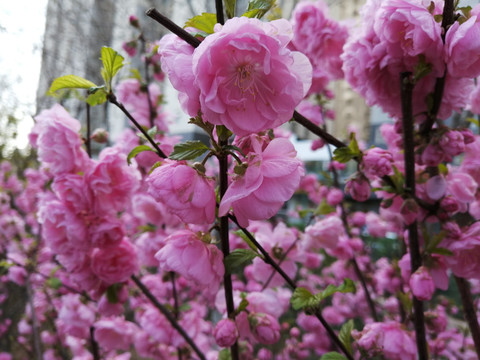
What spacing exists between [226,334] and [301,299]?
0.38 feet

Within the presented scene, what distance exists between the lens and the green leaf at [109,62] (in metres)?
0.51

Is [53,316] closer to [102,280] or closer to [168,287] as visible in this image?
[168,287]

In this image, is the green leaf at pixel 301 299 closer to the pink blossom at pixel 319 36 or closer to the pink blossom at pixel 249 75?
the pink blossom at pixel 249 75

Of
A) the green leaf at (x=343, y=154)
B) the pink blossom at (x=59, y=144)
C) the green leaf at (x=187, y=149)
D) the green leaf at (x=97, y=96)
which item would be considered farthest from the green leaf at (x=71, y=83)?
the green leaf at (x=343, y=154)

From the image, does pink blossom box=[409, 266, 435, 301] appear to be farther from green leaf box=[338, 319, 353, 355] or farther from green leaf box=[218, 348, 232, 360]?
green leaf box=[218, 348, 232, 360]

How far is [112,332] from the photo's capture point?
1034 mm

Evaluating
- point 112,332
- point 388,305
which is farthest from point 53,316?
point 388,305

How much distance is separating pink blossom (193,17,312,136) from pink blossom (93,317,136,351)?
2.90 ft

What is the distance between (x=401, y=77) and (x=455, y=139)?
132mm

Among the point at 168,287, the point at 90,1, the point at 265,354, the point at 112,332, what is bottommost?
the point at 265,354

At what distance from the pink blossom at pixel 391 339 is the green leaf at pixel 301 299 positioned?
0.52 feet

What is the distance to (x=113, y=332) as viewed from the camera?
1034 millimetres

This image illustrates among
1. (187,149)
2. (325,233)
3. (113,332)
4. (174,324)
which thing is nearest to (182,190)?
(187,149)

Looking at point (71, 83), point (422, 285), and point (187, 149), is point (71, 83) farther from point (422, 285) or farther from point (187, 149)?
point (422, 285)
